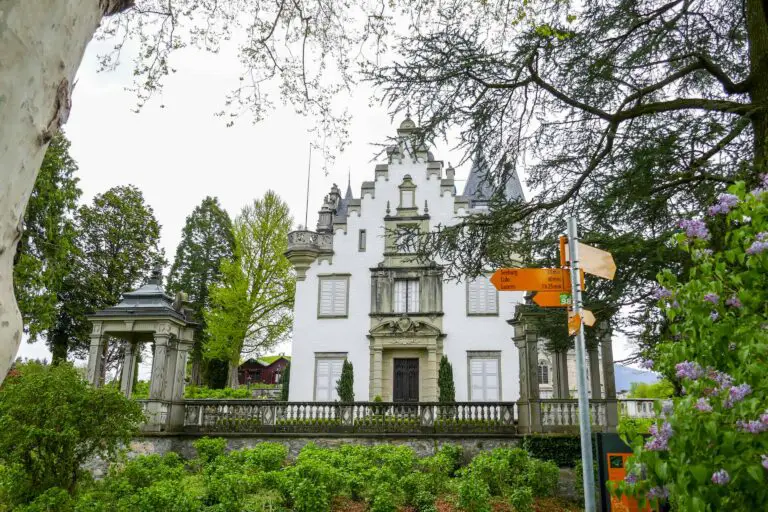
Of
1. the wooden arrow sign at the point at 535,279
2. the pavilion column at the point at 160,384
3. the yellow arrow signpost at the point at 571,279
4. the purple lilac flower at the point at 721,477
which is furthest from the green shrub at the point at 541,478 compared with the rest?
the pavilion column at the point at 160,384

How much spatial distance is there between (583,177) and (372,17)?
3.71 m

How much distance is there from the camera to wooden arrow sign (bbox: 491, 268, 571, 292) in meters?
5.38

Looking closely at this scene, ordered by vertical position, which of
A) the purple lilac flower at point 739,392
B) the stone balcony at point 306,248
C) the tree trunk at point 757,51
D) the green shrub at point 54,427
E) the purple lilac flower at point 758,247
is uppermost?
the stone balcony at point 306,248

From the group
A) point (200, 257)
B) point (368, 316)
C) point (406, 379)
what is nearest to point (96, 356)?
point (368, 316)

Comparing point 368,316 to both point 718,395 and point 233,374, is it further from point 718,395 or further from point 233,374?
point 718,395

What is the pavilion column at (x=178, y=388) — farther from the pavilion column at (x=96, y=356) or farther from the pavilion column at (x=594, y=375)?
the pavilion column at (x=594, y=375)

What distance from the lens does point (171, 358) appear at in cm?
1750

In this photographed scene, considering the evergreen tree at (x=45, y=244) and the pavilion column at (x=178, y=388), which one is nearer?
the pavilion column at (x=178, y=388)

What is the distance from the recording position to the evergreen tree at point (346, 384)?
23845 mm

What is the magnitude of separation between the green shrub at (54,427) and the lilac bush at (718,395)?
31.8ft

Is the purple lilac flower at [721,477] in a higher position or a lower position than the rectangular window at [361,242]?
lower

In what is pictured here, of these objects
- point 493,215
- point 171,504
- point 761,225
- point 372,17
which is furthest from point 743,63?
point 171,504

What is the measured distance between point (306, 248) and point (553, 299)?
20954 millimetres

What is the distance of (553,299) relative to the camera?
5.50 metres
